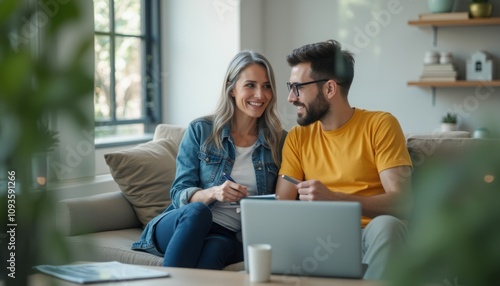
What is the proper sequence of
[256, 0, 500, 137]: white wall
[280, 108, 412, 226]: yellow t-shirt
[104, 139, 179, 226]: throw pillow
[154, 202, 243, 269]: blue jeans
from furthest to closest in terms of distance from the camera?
[256, 0, 500, 137]: white wall < [104, 139, 179, 226]: throw pillow < [280, 108, 412, 226]: yellow t-shirt < [154, 202, 243, 269]: blue jeans

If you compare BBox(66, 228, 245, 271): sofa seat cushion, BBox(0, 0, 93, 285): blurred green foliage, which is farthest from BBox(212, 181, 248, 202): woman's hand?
BBox(0, 0, 93, 285): blurred green foliage

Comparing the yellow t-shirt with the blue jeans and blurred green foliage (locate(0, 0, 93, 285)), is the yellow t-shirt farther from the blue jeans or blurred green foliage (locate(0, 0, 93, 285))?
blurred green foliage (locate(0, 0, 93, 285))

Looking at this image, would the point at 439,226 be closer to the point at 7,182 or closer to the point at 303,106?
the point at 7,182

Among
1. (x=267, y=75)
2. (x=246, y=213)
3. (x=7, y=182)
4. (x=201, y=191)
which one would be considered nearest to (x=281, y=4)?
(x=267, y=75)

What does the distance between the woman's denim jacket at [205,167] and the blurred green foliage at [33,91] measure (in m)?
2.64

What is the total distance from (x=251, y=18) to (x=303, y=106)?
2.54 metres

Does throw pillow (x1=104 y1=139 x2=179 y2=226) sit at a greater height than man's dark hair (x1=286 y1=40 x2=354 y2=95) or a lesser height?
lesser

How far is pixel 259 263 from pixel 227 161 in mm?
1038

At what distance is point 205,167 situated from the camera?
9.61ft

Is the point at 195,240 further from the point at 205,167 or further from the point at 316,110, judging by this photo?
the point at 316,110

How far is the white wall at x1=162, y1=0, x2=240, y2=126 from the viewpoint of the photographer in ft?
16.8

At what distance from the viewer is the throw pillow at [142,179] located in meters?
3.34

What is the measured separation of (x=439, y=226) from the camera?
0.66 ft

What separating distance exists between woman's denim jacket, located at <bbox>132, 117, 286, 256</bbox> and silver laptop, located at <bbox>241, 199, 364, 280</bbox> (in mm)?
883
